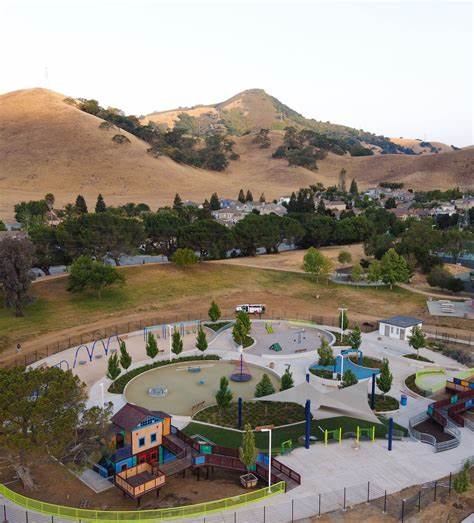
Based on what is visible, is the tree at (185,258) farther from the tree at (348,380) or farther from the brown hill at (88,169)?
the brown hill at (88,169)

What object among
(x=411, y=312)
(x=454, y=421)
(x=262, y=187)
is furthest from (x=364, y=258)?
(x=262, y=187)

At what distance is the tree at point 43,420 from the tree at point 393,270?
4629 cm

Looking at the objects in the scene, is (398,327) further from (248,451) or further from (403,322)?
(248,451)

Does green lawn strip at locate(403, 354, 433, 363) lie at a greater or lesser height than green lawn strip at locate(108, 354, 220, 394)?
greater

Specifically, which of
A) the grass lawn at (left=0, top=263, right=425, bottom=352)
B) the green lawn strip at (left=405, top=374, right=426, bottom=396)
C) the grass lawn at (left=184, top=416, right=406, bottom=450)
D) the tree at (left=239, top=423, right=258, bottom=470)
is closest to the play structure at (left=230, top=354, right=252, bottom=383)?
the grass lawn at (left=184, top=416, right=406, bottom=450)

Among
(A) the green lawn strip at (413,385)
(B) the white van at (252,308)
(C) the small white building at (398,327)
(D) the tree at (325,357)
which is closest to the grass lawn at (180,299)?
(B) the white van at (252,308)

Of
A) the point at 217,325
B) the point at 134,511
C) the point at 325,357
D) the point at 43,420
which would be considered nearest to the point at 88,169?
the point at 217,325

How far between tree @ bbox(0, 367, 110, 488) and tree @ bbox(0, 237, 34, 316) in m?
26.2

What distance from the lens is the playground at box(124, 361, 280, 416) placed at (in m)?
35.8

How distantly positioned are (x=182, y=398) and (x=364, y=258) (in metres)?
55.2

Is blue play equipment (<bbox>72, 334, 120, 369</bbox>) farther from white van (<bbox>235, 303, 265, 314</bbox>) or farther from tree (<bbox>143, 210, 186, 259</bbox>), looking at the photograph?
tree (<bbox>143, 210, 186, 259</bbox>)

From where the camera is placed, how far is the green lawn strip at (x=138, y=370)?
3778cm

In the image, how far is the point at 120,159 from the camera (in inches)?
6658

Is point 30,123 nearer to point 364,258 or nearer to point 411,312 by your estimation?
point 364,258
